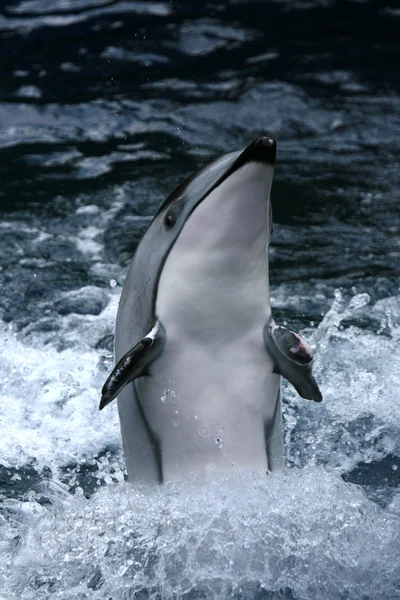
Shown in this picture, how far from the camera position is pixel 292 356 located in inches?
165

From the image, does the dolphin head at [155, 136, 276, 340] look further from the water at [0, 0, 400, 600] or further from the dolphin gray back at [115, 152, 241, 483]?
the water at [0, 0, 400, 600]

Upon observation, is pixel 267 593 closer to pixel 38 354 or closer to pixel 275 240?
pixel 38 354

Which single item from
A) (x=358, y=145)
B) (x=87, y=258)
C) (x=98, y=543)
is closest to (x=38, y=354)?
(x=87, y=258)

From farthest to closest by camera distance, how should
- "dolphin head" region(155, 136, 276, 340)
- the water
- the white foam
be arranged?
the water
the white foam
"dolphin head" region(155, 136, 276, 340)

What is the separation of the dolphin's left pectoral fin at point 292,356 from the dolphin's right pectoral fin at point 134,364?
18.7 inches

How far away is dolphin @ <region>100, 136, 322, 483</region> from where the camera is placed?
410 centimetres

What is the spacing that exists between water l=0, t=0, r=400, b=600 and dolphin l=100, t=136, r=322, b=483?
0.61ft

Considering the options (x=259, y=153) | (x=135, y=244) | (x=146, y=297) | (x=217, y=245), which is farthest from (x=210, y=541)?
(x=135, y=244)

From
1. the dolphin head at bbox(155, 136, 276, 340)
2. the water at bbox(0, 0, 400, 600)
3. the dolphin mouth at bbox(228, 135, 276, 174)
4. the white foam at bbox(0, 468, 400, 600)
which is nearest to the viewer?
the dolphin mouth at bbox(228, 135, 276, 174)

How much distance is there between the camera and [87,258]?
8.23m

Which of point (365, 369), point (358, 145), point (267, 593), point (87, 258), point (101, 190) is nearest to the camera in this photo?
point (267, 593)

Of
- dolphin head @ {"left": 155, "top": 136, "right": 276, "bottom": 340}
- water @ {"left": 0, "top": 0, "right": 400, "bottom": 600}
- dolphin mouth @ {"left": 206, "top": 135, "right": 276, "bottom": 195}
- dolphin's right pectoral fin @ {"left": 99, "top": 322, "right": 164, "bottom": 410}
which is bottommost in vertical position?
water @ {"left": 0, "top": 0, "right": 400, "bottom": 600}

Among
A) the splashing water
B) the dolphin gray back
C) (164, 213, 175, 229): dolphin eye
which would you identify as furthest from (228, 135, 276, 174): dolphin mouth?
the splashing water

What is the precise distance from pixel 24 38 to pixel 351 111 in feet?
13.5
